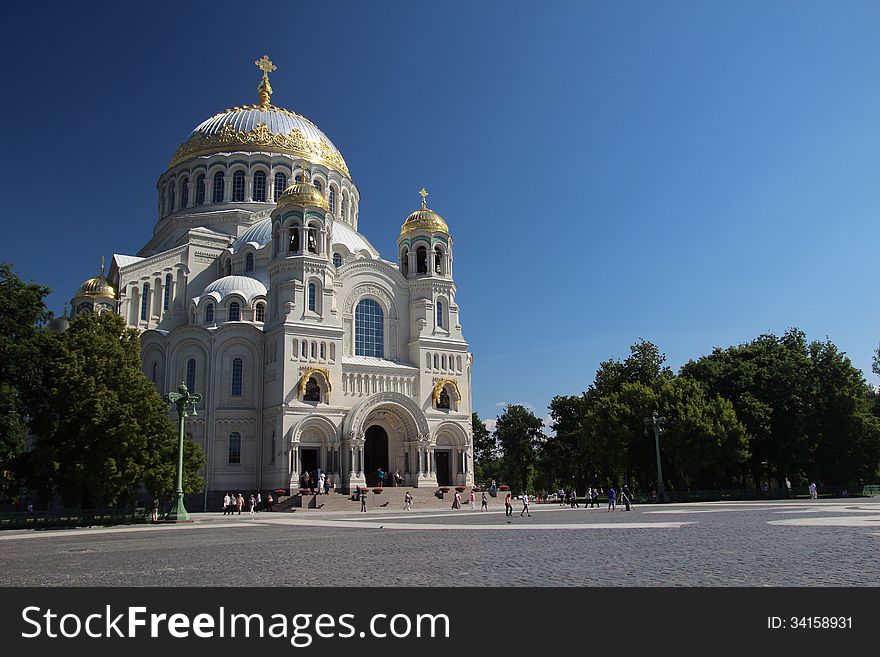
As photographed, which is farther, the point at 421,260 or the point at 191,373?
the point at 421,260

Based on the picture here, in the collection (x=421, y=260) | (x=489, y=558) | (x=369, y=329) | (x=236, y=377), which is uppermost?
(x=421, y=260)

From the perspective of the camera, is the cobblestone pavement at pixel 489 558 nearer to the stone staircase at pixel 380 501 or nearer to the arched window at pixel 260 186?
the stone staircase at pixel 380 501

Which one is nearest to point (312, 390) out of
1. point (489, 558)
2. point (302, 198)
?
point (302, 198)

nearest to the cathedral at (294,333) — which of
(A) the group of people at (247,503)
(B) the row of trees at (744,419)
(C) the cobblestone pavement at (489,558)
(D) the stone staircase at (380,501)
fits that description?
(A) the group of people at (247,503)

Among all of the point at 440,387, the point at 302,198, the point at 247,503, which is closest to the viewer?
the point at 247,503

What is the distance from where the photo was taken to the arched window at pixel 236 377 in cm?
4406

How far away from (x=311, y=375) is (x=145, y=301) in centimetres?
1284

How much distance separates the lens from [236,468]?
42.5m

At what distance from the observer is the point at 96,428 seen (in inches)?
1093

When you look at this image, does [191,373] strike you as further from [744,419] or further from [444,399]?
[744,419]

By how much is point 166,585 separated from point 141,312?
41.3 metres

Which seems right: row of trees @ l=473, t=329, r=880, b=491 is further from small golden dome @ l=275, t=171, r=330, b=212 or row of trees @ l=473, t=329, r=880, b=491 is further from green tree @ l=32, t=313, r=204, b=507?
green tree @ l=32, t=313, r=204, b=507
